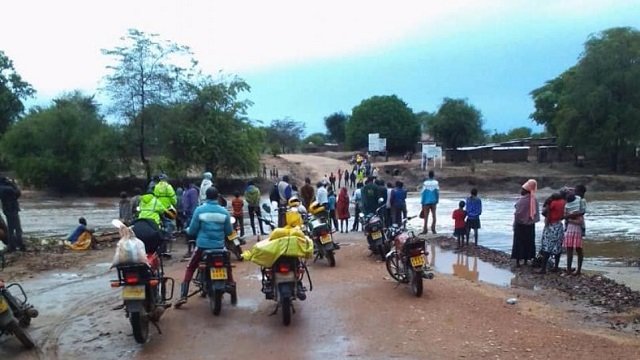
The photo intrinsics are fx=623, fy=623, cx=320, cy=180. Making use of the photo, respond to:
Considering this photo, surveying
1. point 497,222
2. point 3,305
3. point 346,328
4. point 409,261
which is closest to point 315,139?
point 497,222

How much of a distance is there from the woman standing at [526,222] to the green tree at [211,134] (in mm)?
33942

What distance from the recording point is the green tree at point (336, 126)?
341ft

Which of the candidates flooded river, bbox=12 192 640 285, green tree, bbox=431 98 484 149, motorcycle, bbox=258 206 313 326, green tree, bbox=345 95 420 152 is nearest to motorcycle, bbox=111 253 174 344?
motorcycle, bbox=258 206 313 326

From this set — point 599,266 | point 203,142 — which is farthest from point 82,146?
point 599,266

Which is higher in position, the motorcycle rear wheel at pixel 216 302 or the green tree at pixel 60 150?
the green tree at pixel 60 150

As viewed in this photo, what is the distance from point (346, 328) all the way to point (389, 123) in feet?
224

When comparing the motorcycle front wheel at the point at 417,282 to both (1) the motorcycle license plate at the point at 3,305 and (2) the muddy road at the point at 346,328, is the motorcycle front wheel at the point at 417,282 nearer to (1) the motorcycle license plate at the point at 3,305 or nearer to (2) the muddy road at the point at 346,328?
(2) the muddy road at the point at 346,328

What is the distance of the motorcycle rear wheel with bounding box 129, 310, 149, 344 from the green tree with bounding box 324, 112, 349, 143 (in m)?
96.0

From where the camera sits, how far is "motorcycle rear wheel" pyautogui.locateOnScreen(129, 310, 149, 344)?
7.24m

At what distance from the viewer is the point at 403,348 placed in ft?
23.2

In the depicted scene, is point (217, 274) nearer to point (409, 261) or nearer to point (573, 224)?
point (409, 261)

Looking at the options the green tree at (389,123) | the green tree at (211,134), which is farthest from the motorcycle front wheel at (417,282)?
the green tree at (389,123)

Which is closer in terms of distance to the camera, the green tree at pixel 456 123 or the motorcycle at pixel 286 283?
the motorcycle at pixel 286 283

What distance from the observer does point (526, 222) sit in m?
12.8
